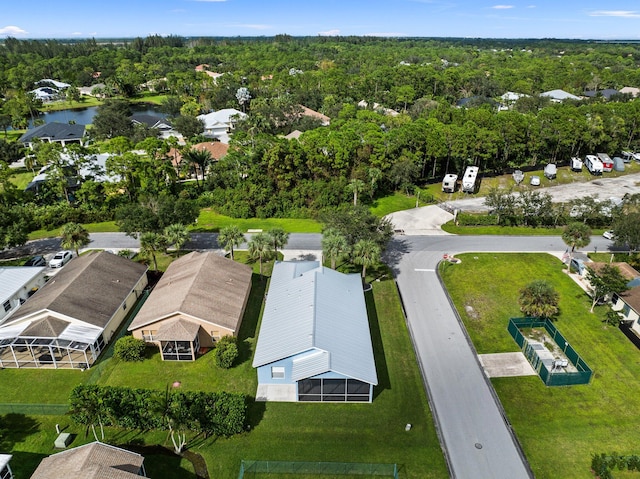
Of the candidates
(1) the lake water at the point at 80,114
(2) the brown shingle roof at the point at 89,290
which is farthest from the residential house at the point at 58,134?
(2) the brown shingle roof at the point at 89,290

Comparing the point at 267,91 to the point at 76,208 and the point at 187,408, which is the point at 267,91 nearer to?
the point at 76,208

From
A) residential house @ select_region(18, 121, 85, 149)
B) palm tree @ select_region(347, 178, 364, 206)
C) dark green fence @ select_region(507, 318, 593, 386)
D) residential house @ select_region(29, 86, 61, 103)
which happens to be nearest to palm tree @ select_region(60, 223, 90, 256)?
palm tree @ select_region(347, 178, 364, 206)

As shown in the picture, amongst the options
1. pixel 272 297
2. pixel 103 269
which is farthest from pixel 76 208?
pixel 272 297

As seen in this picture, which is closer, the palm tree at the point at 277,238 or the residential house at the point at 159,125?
the palm tree at the point at 277,238

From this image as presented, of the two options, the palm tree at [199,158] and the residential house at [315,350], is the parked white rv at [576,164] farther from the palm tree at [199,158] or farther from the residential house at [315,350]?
the palm tree at [199,158]

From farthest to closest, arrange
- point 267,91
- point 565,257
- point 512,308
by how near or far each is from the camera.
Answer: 1. point 267,91
2. point 565,257
3. point 512,308

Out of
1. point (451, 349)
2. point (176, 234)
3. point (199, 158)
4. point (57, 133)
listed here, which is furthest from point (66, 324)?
point (57, 133)

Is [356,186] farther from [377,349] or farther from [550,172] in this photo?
[550,172]
